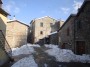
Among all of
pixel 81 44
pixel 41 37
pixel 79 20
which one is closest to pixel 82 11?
pixel 79 20

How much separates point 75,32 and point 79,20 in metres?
1.88

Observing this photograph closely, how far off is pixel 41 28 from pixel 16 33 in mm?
17401

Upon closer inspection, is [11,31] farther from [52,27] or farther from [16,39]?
[52,27]

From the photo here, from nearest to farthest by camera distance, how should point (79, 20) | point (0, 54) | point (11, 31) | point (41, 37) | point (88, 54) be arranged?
point (0, 54) < point (88, 54) < point (79, 20) < point (11, 31) < point (41, 37)

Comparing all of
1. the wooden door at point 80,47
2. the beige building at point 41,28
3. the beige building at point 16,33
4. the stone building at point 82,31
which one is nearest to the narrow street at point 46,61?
the wooden door at point 80,47

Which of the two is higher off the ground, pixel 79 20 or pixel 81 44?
pixel 79 20

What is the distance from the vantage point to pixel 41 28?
50094 millimetres

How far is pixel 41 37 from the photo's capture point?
49281mm

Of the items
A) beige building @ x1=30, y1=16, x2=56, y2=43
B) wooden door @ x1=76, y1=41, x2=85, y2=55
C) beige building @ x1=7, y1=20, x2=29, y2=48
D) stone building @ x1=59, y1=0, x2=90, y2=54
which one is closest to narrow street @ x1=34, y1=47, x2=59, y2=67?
wooden door @ x1=76, y1=41, x2=85, y2=55

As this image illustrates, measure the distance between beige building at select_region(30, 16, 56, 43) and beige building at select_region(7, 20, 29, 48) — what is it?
14872mm

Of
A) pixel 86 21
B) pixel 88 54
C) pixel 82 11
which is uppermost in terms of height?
pixel 82 11

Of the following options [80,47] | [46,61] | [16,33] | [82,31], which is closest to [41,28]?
[16,33]

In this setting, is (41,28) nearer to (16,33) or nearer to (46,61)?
(16,33)

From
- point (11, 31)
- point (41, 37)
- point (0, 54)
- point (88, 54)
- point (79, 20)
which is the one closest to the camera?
point (0, 54)
